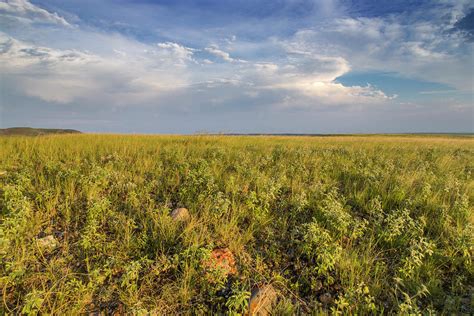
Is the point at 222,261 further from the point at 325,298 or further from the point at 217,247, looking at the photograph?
the point at 325,298

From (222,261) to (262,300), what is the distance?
0.82m

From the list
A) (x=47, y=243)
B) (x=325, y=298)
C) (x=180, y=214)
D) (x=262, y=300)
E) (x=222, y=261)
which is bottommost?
(x=325, y=298)

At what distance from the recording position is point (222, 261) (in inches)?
140

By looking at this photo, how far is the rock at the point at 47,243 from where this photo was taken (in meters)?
3.61

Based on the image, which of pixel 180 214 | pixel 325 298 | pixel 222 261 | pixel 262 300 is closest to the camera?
pixel 262 300

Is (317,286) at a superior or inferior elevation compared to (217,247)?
inferior

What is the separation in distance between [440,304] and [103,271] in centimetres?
454

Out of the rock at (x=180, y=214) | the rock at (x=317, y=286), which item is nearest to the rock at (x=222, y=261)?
the rock at (x=180, y=214)

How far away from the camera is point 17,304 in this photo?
8.74 ft

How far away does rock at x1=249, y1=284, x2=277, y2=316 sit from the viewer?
286cm

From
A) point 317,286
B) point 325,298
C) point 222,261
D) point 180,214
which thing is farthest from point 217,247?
point 325,298

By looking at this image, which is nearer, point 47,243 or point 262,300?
point 262,300

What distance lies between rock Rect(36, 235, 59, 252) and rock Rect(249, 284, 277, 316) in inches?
123

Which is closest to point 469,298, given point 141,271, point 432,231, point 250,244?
point 432,231
